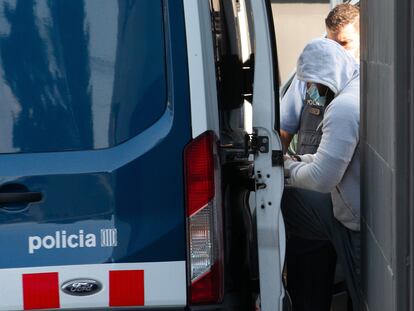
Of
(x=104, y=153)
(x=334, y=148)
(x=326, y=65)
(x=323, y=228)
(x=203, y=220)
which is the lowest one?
(x=323, y=228)

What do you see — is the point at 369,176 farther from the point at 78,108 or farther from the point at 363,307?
the point at 78,108

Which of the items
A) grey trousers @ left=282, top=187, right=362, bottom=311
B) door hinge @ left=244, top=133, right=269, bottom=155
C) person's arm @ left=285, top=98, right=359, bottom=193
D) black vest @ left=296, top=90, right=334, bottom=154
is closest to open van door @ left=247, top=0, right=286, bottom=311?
door hinge @ left=244, top=133, right=269, bottom=155

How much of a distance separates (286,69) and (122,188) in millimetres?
10516

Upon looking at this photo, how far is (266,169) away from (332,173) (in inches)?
24.3

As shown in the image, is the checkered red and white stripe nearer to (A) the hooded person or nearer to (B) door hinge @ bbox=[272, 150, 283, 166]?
(B) door hinge @ bbox=[272, 150, 283, 166]

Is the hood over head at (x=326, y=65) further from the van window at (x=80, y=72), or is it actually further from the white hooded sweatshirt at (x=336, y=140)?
the van window at (x=80, y=72)

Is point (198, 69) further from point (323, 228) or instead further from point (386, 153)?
point (323, 228)

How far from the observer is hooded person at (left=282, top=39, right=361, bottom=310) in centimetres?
375

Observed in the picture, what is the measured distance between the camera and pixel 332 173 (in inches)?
147

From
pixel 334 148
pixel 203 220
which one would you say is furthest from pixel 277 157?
→ pixel 334 148

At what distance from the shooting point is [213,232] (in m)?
3.00

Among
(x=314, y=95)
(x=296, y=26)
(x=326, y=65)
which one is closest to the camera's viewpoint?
(x=326, y=65)

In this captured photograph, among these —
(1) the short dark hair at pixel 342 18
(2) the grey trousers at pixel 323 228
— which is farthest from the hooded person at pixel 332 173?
(1) the short dark hair at pixel 342 18
